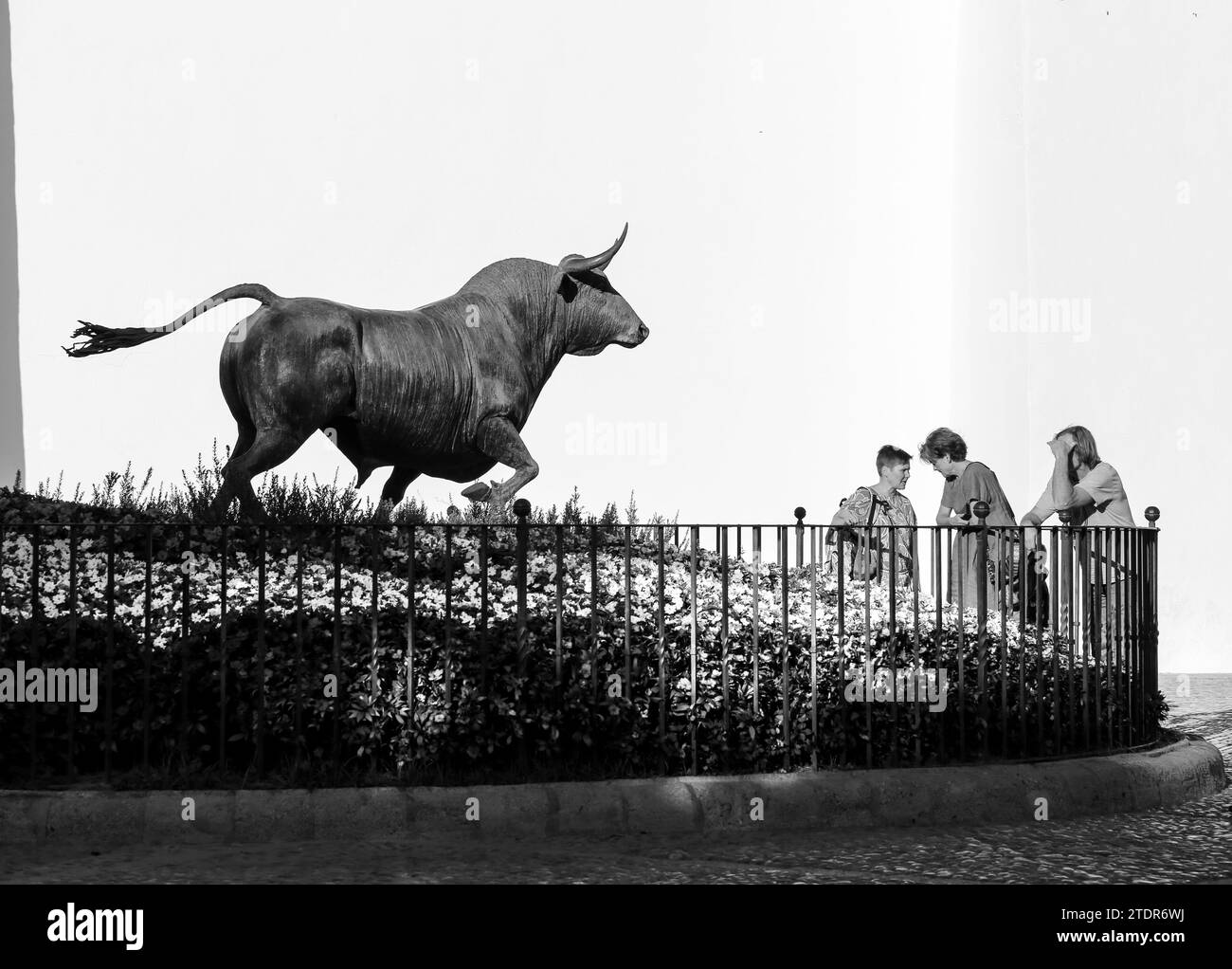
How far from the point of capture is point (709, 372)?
14.0 meters

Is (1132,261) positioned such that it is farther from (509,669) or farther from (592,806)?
(592,806)

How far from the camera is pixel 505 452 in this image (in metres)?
8.70

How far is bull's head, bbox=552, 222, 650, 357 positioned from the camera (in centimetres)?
912

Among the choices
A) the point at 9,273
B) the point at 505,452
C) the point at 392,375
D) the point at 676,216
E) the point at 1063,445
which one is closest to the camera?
the point at 392,375

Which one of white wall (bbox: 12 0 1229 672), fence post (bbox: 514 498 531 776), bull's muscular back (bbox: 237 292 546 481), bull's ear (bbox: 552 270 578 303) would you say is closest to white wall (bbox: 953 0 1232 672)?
white wall (bbox: 12 0 1229 672)

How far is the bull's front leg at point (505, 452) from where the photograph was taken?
8.68 metres

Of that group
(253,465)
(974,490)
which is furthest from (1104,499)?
(253,465)

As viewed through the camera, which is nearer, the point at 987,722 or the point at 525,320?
the point at 987,722

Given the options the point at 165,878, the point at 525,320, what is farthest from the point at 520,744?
the point at 525,320

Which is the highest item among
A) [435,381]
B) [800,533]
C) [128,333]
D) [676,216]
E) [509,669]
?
[676,216]

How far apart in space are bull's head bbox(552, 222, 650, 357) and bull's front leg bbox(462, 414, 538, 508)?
0.71 metres

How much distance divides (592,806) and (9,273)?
33.2 ft
